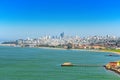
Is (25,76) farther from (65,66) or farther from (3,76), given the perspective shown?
(65,66)

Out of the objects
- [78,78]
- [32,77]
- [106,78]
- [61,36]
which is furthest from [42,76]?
[61,36]

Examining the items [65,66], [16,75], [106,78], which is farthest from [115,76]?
[65,66]

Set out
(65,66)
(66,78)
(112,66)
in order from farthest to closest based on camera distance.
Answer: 1. (65,66)
2. (112,66)
3. (66,78)

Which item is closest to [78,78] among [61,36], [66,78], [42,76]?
[66,78]

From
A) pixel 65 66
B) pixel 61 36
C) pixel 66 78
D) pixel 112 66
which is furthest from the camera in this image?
pixel 61 36

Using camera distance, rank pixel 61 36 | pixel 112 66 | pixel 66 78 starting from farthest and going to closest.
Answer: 1. pixel 61 36
2. pixel 112 66
3. pixel 66 78

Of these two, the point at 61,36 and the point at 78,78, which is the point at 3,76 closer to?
the point at 78,78

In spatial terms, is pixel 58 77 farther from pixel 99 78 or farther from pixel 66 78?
pixel 99 78

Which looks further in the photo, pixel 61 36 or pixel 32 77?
pixel 61 36

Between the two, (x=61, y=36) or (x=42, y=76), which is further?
(x=61, y=36)
